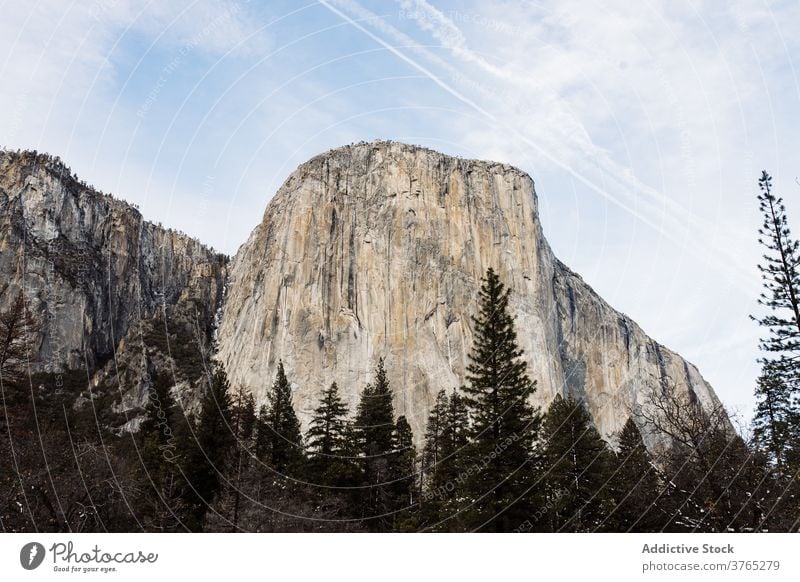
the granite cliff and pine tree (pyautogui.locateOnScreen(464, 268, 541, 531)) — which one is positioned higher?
the granite cliff

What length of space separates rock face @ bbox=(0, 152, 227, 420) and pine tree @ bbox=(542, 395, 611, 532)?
77974 mm

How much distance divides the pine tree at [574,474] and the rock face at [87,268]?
3070 inches

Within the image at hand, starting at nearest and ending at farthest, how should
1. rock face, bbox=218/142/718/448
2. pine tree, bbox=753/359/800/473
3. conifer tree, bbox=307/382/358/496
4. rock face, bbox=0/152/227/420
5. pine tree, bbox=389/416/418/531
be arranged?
pine tree, bbox=753/359/800/473 < pine tree, bbox=389/416/418/531 < conifer tree, bbox=307/382/358/496 < rock face, bbox=218/142/718/448 < rock face, bbox=0/152/227/420

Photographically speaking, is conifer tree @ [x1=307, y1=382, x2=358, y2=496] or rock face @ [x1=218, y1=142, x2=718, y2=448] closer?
conifer tree @ [x1=307, y1=382, x2=358, y2=496]

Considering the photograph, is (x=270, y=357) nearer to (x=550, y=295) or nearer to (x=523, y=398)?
(x=550, y=295)

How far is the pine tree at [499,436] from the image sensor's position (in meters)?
27.2

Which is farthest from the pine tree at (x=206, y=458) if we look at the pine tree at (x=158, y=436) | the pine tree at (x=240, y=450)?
the pine tree at (x=158, y=436)

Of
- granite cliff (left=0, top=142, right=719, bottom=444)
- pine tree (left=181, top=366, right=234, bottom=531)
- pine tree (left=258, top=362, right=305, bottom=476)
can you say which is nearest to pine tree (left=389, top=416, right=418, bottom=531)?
pine tree (left=258, top=362, right=305, bottom=476)

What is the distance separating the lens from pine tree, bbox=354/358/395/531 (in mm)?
38688

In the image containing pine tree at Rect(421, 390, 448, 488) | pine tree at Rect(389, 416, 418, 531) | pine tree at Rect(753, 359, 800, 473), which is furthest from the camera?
pine tree at Rect(421, 390, 448, 488)

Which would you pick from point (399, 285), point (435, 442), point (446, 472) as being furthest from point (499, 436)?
point (399, 285)

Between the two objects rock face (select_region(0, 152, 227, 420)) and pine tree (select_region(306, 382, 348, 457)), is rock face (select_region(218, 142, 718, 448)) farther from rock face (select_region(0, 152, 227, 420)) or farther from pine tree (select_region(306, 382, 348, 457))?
pine tree (select_region(306, 382, 348, 457))
